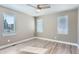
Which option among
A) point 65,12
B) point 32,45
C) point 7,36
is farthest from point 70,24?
point 7,36

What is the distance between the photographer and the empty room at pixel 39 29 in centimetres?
239

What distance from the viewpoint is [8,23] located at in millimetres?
2320

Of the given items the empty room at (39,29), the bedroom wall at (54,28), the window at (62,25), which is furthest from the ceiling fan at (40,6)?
the window at (62,25)

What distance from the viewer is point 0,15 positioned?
238 centimetres

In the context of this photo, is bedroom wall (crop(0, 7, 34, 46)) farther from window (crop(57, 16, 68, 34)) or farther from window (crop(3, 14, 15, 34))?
window (crop(57, 16, 68, 34))

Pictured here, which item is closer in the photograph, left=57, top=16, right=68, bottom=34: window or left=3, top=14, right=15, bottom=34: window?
left=3, top=14, right=15, bottom=34: window

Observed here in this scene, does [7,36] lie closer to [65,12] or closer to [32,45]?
[32,45]

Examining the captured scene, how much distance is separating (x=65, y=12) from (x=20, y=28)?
1310 millimetres

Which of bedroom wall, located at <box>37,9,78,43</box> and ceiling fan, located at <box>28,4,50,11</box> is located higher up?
ceiling fan, located at <box>28,4,50,11</box>

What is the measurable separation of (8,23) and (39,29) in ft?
2.65

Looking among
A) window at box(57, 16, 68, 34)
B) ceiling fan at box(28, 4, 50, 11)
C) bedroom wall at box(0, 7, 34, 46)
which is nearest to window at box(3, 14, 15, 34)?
bedroom wall at box(0, 7, 34, 46)

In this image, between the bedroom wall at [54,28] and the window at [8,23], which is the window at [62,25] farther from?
the window at [8,23]

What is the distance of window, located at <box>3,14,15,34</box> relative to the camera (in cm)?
233
